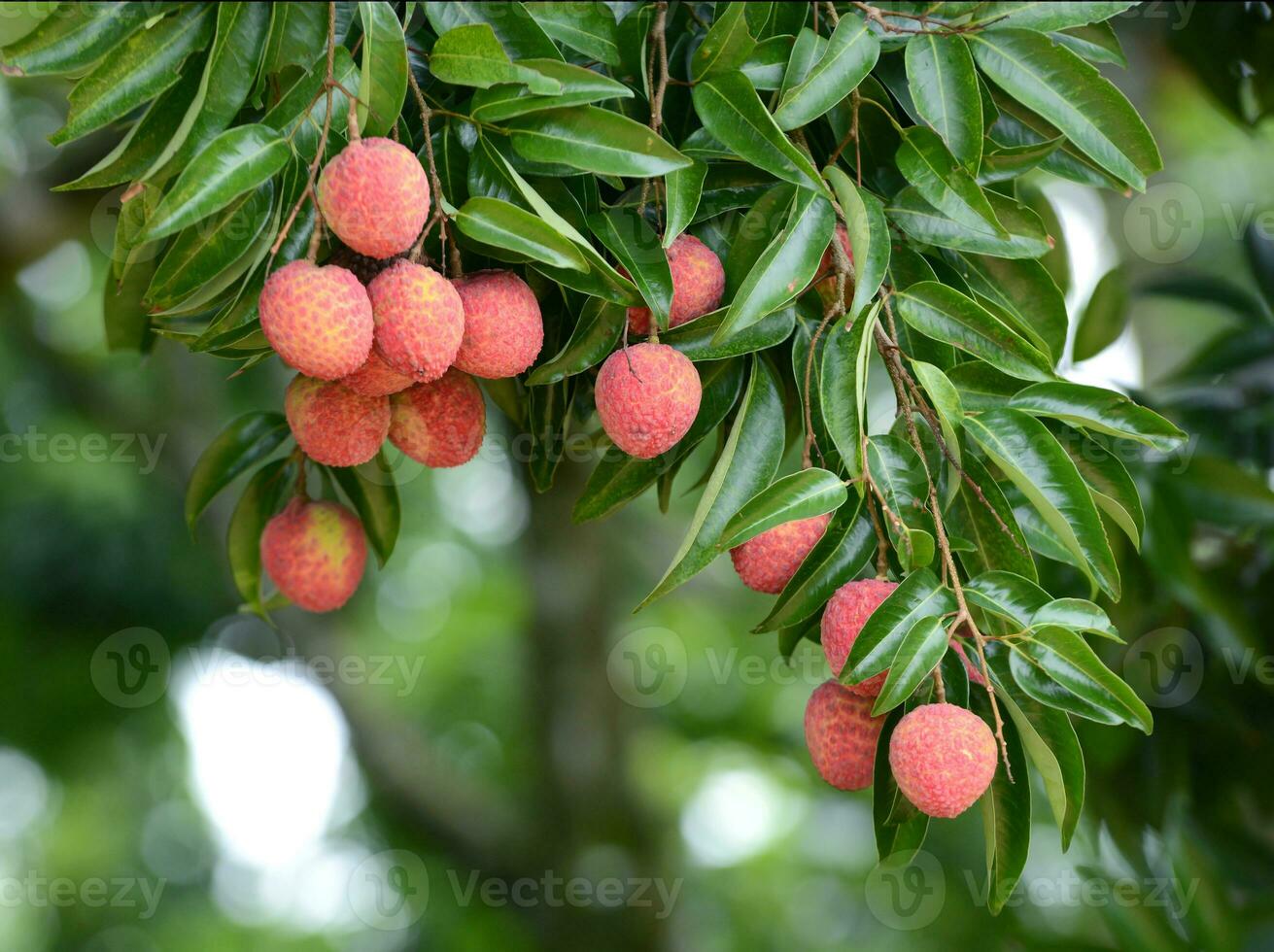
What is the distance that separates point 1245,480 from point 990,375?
3.00ft

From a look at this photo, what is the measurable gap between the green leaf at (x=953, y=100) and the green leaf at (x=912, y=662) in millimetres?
317

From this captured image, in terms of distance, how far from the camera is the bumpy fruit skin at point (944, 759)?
72 centimetres

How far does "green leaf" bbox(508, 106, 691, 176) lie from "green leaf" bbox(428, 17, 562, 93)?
0.03m

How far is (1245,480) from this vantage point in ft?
5.08

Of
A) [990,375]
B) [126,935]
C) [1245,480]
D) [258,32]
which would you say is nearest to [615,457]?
[990,375]

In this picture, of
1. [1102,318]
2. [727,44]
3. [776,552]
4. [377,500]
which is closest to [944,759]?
[776,552]

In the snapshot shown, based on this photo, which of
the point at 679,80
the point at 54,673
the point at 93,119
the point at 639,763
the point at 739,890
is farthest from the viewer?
the point at 739,890

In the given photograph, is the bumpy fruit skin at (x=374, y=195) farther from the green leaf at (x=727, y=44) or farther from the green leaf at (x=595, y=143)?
the green leaf at (x=727, y=44)

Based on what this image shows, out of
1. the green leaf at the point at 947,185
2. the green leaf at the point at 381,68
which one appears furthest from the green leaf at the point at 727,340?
the green leaf at the point at 381,68

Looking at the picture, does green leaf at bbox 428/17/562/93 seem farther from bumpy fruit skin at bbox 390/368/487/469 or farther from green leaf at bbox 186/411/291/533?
green leaf at bbox 186/411/291/533

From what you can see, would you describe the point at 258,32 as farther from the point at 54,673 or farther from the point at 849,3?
the point at 54,673

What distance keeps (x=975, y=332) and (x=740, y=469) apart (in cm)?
18

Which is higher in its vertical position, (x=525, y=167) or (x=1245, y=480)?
(x=525, y=167)

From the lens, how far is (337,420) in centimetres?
85
